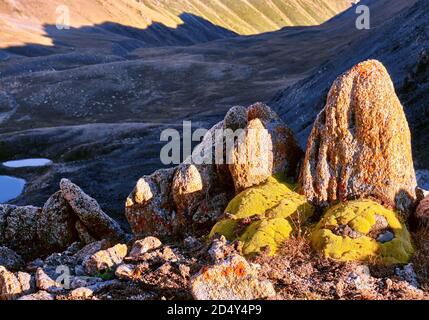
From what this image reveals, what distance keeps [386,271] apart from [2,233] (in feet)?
81.4

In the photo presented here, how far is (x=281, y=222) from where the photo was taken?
60.7 feet

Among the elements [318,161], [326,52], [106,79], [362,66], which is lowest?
[318,161]

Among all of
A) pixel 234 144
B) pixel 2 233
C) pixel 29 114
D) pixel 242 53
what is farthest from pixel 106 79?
pixel 234 144

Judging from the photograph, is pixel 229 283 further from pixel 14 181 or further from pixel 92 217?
pixel 14 181

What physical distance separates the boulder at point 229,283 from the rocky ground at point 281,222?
3 centimetres

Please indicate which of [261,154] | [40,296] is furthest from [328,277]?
[40,296]

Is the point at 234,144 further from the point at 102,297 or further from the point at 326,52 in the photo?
the point at 326,52

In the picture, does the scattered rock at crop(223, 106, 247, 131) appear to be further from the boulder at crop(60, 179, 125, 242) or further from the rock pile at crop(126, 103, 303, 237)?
the boulder at crop(60, 179, 125, 242)

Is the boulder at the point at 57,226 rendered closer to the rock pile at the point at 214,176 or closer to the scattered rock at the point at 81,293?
the rock pile at the point at 214,176

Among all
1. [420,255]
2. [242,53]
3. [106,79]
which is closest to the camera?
[420,255]

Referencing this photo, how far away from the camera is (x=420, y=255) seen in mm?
16938

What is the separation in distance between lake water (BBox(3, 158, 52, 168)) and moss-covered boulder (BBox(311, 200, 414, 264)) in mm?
56683

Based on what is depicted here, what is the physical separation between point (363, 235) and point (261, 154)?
654cm

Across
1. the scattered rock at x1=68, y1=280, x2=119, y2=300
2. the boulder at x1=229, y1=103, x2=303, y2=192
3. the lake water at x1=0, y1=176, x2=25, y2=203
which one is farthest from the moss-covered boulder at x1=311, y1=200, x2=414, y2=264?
the lake water at x1=0, y1=176, x2=25, y2=203
